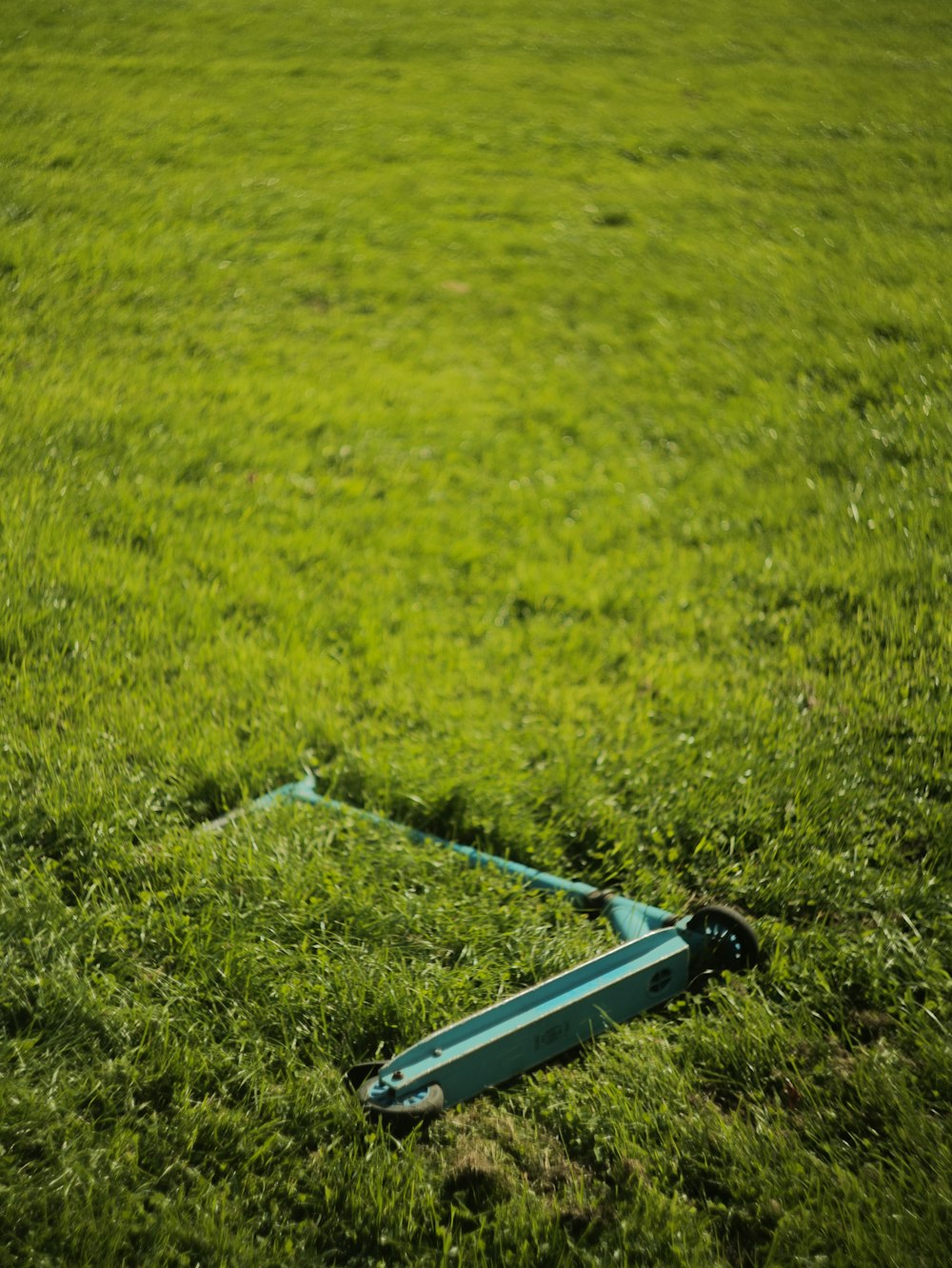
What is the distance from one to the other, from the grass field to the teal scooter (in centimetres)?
7

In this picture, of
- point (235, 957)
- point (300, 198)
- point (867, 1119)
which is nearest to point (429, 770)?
point (235, 957)

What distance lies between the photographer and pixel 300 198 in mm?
8586

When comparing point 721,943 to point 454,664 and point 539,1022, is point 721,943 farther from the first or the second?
point 454,664

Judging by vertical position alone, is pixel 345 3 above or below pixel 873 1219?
above

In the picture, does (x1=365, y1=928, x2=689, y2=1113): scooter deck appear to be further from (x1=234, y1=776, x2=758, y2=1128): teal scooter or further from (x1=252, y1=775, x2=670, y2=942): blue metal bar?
(x1=252, y1=775, x2=670, y2=942): blue metal bar

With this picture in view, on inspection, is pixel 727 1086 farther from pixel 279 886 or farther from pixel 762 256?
pixel 762 256

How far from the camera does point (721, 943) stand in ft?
9.47

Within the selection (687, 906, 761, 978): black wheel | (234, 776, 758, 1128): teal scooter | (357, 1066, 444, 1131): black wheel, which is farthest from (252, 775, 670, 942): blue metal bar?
(357, 1066, 444, 1131): black wheel

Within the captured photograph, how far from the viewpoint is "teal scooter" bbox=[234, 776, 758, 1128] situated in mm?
2418

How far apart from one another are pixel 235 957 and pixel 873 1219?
163 cm

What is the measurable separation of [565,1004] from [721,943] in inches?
22.2

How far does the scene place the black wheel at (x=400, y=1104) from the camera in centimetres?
238

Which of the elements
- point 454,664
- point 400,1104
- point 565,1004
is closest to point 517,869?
point 565,1004

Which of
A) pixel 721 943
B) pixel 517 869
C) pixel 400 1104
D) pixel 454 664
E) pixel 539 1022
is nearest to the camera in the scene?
pixel 400 1104
